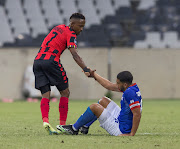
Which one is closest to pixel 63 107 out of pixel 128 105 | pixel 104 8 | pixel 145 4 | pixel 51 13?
pixel 128 105

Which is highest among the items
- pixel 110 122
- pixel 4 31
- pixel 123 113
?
pixel 4 31

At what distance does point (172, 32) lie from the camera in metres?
22.0

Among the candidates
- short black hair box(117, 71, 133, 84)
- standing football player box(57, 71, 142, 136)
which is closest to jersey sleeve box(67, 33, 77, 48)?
standing football player box(57, 71, 142, 136)

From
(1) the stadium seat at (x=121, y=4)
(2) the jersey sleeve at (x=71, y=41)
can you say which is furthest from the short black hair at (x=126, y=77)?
(1) the stadium seat at (x=121, y=4)

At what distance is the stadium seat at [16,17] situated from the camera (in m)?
20.8

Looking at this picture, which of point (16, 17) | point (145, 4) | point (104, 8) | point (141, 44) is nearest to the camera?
point (16, 17)

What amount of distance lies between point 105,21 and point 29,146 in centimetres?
1675

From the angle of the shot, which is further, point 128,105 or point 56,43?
point 56,43

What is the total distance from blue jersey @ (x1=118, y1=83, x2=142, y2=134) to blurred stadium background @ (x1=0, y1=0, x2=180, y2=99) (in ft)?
40.4

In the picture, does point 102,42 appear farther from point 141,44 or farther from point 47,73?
point 47,73

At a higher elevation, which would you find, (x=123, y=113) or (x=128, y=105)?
(x=128, y=105)

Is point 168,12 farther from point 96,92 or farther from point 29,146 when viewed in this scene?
point 29,146

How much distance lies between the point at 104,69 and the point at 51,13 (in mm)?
3792

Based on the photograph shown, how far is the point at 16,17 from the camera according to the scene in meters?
21.1
